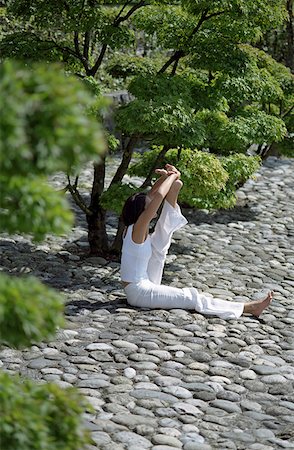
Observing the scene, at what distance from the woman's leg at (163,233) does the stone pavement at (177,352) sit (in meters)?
0.34

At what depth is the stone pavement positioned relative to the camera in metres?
4.79

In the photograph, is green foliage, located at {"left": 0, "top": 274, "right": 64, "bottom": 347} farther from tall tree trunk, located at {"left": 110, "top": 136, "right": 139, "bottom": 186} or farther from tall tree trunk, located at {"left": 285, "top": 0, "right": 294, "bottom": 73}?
tall tree trunk, located at {"left": 285, "top": 0, "right": 294, "bottom": 73}

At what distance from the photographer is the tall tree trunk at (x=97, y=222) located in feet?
26.2

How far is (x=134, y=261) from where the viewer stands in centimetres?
668

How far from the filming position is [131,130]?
7027 millimetres

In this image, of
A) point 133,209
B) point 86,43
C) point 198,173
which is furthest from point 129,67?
point 133,209

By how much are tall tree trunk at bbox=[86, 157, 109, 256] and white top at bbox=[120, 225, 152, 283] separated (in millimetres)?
1293

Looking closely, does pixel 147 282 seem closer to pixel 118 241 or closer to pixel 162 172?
pixel 162 172

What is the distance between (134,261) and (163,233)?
1.85 feet

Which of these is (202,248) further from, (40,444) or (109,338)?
(40,444)

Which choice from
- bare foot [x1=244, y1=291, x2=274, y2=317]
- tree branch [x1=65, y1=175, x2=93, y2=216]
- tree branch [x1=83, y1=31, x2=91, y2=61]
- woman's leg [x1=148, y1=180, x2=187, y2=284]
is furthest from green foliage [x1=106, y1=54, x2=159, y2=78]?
bare foot [x1=244, y1=291, x2=274, y2=317]

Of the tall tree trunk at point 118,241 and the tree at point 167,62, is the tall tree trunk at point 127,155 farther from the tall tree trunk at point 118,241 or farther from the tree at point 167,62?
the tall tree trunk at point 118,241

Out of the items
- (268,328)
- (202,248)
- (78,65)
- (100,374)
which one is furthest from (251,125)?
(100,374)

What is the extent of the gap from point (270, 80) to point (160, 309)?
2.96 meters
